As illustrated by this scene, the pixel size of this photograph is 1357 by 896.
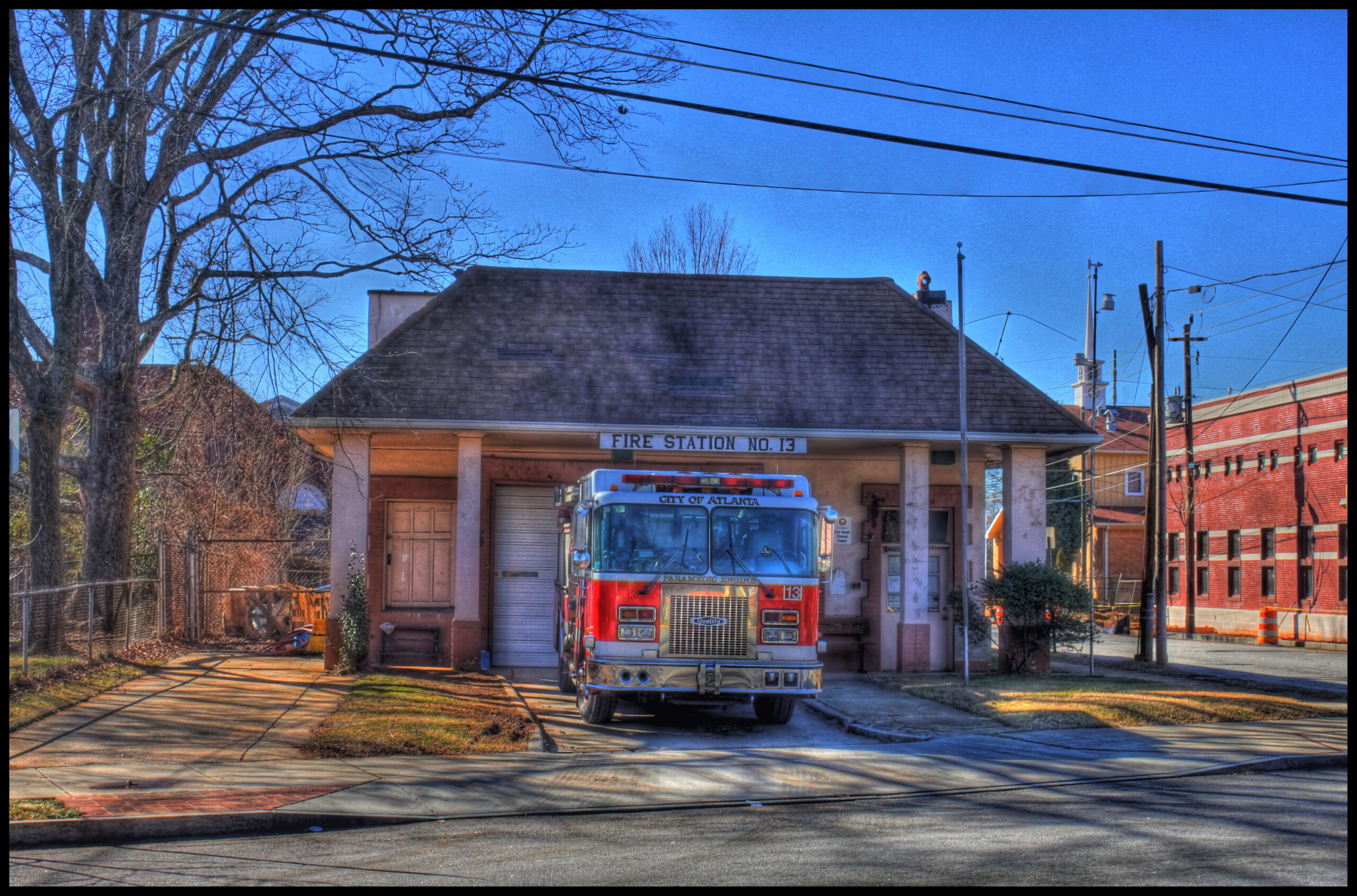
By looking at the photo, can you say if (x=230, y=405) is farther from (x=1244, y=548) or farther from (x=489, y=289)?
(x=1244, y=548)

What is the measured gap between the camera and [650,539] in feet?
42.1

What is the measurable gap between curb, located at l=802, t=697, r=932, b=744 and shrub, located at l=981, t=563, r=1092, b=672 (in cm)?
431

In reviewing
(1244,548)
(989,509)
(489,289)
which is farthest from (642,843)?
(989,509)

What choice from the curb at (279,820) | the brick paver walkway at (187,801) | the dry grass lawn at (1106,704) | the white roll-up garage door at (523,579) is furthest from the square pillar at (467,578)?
the curb at (279,820)

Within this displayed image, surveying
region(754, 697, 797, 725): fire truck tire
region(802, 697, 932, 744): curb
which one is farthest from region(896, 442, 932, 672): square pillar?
region(754, 697, 797, 725): fire truck tire

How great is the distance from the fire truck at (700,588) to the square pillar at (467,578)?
5044mm

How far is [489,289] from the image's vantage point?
818 inches

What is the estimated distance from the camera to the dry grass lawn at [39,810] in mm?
8031

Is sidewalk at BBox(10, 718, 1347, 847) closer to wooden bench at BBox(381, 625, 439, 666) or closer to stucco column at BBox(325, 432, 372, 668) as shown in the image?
stucco column at BBox(325, 432, 372, 668)

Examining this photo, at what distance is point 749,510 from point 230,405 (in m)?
9.22

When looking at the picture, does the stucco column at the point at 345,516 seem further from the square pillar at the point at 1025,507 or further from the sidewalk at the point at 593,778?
the square pillar at the point at 1025,507

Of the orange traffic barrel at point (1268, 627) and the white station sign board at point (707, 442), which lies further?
the orange traffic barrel at point (1268, 627)

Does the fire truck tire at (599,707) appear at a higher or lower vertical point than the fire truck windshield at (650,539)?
lower

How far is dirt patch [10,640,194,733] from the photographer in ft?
41.7
